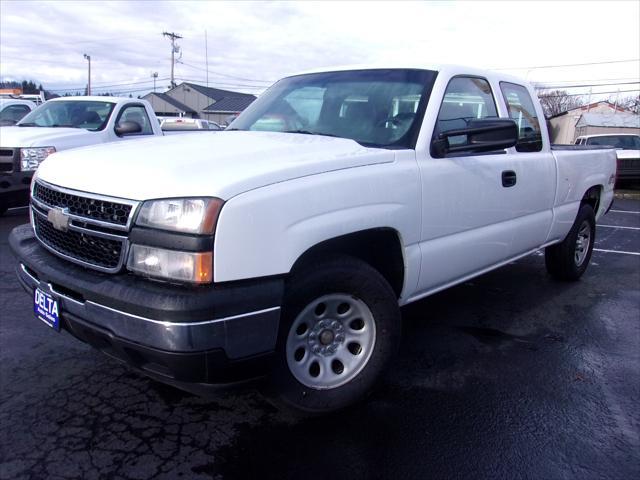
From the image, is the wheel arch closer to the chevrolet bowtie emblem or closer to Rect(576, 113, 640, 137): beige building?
the chevrolet bowtie emblem

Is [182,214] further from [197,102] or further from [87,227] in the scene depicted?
[197,102]

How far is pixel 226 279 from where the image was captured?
217 centimetres

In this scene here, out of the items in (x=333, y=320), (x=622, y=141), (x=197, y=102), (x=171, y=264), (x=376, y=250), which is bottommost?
(x=333, y=320)

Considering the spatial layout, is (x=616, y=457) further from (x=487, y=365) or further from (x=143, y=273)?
(x=143, y=273)

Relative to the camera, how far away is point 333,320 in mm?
2805

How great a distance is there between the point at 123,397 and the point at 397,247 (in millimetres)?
1799

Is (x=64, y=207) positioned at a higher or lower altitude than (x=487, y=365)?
higher

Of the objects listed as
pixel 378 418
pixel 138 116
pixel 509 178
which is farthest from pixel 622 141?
pixel 378 418

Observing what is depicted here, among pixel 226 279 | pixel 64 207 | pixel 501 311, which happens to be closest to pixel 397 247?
pixel 226 279

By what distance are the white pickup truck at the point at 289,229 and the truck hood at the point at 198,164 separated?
0.04 ft

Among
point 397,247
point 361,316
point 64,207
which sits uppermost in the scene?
point 64,207

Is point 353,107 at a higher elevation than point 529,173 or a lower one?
higher

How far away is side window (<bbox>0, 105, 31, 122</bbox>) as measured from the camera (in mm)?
11883

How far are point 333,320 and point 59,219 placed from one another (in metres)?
1.48
